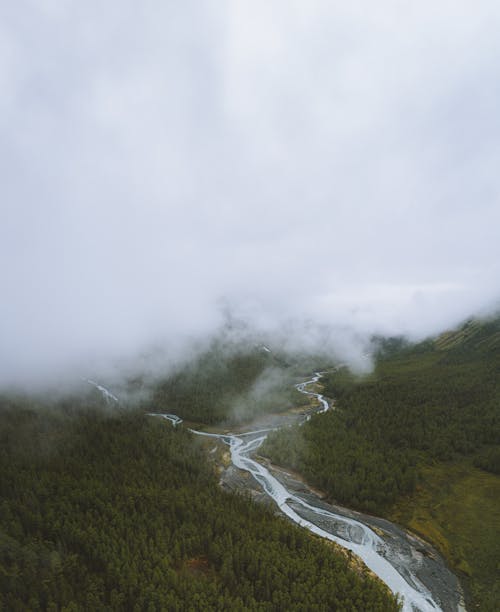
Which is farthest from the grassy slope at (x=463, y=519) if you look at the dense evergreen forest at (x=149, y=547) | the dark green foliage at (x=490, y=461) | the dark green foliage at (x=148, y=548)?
the dark green foliage at (x=148, y=548)

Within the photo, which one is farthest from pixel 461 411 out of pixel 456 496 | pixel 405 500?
pixel 405 500

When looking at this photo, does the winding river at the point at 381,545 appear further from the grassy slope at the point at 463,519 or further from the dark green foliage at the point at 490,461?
the dark green foliage at the point at 490,461

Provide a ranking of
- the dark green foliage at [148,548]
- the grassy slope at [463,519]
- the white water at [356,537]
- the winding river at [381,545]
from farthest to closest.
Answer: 1. the grassy slope at [463,519]
2. the winding river at [381,545]
3. the white water at [356,537]
4. the dark green foliage at [148,548]

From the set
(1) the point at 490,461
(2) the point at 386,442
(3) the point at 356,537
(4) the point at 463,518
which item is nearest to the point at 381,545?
(3) the point at 356,537

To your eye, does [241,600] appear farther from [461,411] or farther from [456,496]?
[461,411]

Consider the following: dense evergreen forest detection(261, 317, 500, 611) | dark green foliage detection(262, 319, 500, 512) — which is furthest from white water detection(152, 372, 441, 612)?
dark green foliage detection(262, 319, 500, 512)

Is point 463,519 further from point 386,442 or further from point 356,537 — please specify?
point 386,442
